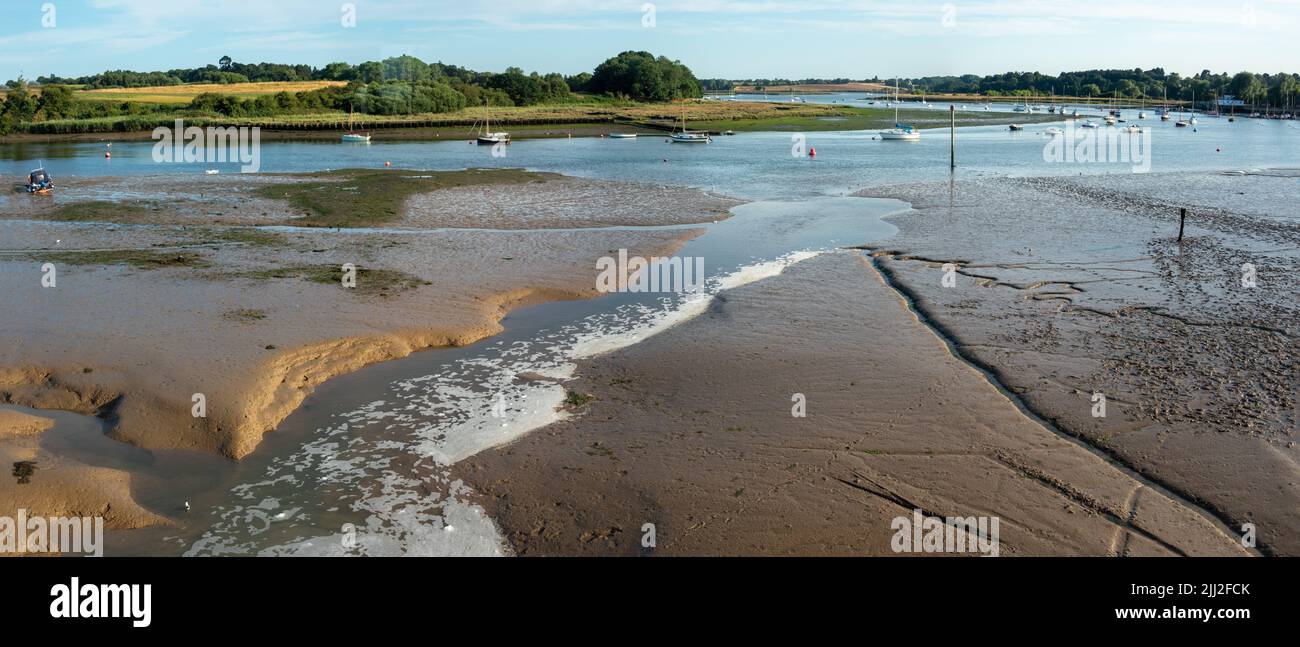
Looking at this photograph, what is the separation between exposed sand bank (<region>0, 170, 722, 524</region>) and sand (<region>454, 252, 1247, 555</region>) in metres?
3.93

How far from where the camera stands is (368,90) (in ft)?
383

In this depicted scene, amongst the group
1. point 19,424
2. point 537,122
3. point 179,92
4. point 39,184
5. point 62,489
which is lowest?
point 62,489

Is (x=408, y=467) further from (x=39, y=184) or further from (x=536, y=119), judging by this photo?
(x=536, y=119)

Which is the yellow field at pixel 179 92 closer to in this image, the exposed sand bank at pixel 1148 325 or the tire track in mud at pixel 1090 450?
the exposed sand bank at pixel 1148 325

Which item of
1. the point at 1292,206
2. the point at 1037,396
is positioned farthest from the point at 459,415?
the point at 1292,206

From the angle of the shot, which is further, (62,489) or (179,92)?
(179,92)

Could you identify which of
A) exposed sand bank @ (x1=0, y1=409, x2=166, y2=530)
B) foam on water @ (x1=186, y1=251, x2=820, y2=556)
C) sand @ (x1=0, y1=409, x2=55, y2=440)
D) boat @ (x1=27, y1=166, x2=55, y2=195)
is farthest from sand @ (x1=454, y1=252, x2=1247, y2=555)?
boat @ (x1=27, y1=166, x2=55, y2=195)

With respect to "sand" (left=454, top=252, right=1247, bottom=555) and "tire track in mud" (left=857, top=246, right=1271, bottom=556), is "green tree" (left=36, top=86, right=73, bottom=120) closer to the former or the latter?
"sand" (left=454, top=252, right=1247, bottom=555)

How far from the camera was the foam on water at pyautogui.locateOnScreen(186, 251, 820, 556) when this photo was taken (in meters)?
9.37

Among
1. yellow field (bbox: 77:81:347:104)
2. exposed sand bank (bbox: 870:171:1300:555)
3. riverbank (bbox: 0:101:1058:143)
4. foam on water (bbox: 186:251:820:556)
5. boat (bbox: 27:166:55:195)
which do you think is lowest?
foam on water (bbox: 186:251:820:556)

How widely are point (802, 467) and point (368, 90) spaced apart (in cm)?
11713

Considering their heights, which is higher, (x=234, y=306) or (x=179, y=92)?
(x=179, y=92)

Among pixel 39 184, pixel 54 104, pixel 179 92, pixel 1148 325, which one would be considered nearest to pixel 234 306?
pixel 1148 325
